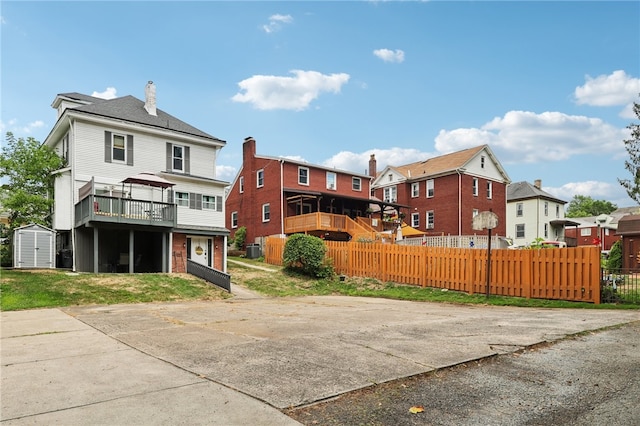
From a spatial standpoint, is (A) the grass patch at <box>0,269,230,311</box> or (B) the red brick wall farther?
(B) the red brick wall

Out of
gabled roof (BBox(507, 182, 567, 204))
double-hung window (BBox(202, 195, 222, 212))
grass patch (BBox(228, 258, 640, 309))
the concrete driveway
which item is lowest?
grass patch (BBox(228, 258, 640, 309))

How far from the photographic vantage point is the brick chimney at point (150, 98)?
25891mm

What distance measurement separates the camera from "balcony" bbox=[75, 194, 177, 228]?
1950 centimetres

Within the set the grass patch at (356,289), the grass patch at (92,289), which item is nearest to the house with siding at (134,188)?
the grass patch at (92,289)

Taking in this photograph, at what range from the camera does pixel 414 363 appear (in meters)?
5.49

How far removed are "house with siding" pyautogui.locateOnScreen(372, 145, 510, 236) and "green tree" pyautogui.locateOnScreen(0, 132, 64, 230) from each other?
26.9 metres

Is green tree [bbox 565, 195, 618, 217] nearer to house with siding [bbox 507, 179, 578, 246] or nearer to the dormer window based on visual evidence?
house with siding [bbox 507, 179, 578, 246]

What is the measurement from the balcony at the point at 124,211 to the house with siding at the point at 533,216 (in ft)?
129

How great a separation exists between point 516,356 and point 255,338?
4.01 meters

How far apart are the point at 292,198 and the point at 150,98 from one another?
1245 cm

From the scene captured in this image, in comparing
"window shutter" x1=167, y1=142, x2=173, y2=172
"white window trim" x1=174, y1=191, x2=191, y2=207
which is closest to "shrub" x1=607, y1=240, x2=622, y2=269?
"white window trim" x1=174, y1=191, x2=191, y2=207

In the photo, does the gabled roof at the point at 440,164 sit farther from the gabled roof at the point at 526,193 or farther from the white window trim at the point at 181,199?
the white window trim at the point at 181,199

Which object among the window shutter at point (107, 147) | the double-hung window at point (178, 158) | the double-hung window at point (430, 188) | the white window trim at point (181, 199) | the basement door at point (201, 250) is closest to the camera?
the window shutter at point (107, 147)

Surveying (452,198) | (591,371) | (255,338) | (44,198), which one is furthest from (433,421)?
(452,198)
